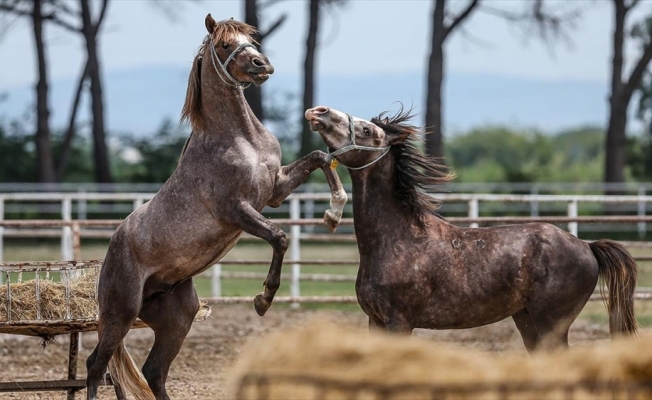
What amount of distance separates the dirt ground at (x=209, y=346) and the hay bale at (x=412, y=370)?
4166 millimetres

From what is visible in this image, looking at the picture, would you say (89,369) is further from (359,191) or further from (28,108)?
(28,108)

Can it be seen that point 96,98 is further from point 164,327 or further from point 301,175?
point 301,175

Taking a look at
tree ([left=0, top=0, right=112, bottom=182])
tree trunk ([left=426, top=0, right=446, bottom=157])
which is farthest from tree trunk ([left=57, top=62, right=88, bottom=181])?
tree trunk ([left=426, top=0, right=446, bottom=157])

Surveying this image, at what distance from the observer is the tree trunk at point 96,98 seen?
75.0ft

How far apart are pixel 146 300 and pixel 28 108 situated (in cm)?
2122

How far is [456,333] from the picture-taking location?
10.3m

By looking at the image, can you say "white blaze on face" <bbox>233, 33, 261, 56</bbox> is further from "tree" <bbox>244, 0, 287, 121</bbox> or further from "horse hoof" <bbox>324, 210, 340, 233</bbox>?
"tree" <bbox>244, 0, 287, 121</bbox>

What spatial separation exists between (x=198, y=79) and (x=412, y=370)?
3606mm

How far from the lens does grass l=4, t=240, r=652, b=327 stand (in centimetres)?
1190

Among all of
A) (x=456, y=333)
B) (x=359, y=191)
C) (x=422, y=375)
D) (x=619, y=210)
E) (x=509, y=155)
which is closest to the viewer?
(x=422, y=375)

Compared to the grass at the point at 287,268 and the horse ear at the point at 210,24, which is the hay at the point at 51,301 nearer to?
the horse ear at the point at 210,24

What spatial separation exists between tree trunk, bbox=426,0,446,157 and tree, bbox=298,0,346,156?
→ 2390mm

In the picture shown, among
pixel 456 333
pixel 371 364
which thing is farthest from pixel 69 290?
pixel 456 333

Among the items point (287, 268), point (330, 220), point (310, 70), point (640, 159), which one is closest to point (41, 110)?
point (310, 70)
